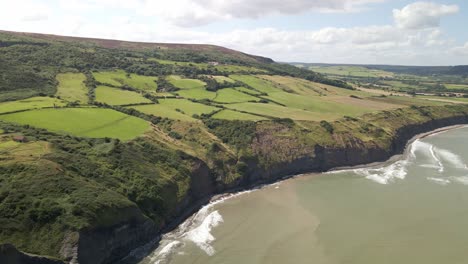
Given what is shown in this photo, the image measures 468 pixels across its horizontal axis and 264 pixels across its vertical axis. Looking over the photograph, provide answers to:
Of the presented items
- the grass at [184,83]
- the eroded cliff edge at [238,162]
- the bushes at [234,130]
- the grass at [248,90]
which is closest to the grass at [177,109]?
the bushes at [234,130]

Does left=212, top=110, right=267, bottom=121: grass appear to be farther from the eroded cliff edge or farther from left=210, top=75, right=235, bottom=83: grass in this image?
left=210, top=75, right=235, bottom=83: grass

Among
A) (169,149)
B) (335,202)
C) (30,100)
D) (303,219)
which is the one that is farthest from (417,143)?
(30,100)

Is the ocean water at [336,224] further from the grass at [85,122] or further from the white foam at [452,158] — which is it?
the grass at [85,122]

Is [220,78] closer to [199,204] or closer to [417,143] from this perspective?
[417,143]

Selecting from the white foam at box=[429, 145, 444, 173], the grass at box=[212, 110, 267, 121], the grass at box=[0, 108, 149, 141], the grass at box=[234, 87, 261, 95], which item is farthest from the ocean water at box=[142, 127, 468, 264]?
the grass at box=[234, 87, 261, 95]

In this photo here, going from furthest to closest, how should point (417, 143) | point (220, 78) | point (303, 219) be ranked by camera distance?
point (220, 78), point (417, 143), point (303, 219)

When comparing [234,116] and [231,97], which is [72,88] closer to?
[234,116]

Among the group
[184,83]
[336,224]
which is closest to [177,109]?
[184,83]
